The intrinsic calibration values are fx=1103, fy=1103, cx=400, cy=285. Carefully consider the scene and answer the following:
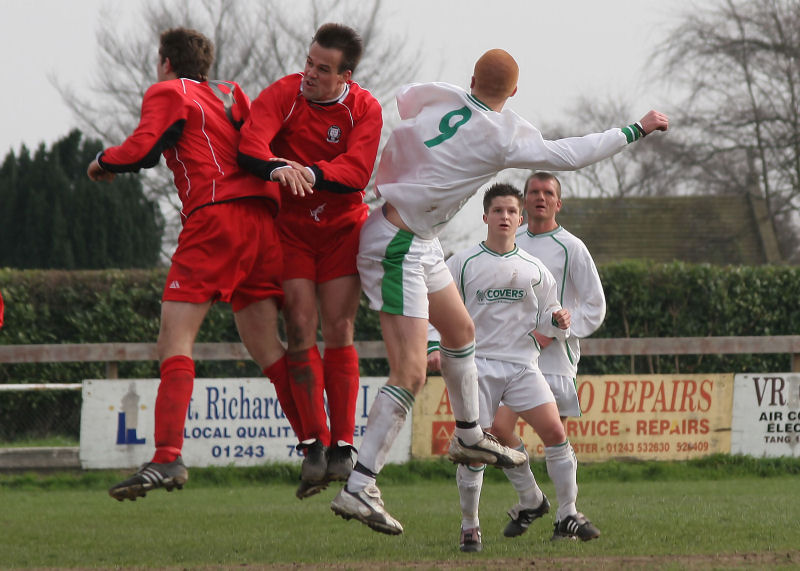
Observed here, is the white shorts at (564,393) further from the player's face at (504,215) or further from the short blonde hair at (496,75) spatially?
the short blonde hair at (496,75)

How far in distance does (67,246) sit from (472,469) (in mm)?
18354

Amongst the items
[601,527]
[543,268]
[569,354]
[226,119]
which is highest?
[226,119]

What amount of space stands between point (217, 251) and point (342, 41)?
1231mm

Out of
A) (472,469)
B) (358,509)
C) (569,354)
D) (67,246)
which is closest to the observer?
(358,509)

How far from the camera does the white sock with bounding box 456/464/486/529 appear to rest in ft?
22.7

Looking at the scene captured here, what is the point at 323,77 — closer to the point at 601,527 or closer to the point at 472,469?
the point at 472,469

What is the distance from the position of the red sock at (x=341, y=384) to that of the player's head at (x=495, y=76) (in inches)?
62.2

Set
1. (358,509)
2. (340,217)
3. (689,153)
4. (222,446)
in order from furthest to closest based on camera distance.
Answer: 1. (689,153)
2. (222,446)
3. (340,217)
4. (358,509)

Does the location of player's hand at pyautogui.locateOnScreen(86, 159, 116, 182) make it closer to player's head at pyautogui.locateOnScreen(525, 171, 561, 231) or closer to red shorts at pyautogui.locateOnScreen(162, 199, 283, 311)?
red shorts at pyautogui.locateOnScreen(162, 199, 283, 311)

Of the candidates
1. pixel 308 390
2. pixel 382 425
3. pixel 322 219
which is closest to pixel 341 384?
pixel 308 390

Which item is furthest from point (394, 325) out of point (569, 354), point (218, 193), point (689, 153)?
point (689, 153)

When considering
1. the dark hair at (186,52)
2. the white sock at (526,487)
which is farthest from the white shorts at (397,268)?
the white sock at (526,487)

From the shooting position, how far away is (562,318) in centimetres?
730

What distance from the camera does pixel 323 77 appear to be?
5.56 meters
